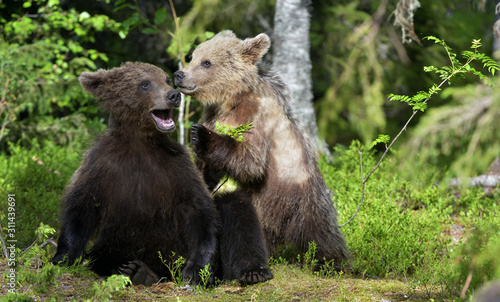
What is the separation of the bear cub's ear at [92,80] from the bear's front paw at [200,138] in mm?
956

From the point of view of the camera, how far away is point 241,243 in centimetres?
502

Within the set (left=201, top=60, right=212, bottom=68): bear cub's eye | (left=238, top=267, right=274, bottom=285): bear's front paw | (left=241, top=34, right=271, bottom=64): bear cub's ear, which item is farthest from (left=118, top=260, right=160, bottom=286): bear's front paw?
(left=241, top=34, right=271, bottom=64): bear cub's ear

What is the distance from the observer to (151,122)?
505 centimetres

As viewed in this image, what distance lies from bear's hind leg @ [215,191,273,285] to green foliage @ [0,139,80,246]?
212 centimetres

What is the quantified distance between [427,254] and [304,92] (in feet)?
14.2

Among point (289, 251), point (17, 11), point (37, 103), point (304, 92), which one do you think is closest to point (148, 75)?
point (289, 251)

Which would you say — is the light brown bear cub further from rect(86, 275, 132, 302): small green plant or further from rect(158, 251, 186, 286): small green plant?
rect(86, 275, 132, 302): small green plant

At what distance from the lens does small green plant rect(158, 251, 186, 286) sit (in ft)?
15.4

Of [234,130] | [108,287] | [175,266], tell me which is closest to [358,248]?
[234,130]

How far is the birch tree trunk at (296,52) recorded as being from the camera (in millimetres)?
9242

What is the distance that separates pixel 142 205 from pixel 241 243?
914 millimetres

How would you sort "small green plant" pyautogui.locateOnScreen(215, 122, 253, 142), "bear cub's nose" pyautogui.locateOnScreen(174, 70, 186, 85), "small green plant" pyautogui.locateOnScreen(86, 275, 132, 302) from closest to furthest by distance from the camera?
"small green plant" pyautogui.locateOnScreen(86, 275, 132, 302) < "small green plant" pyautogui.locateOnScreen(215, 122, 253, 142) < "bear cub's nose" pyautogui.locateOnScreen(174, 70, 186, 85)

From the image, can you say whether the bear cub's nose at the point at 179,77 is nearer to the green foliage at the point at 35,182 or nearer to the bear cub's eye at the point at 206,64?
the bear cub's eye at the point at 206,64

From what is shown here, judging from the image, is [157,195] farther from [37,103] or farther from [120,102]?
[37,103]
